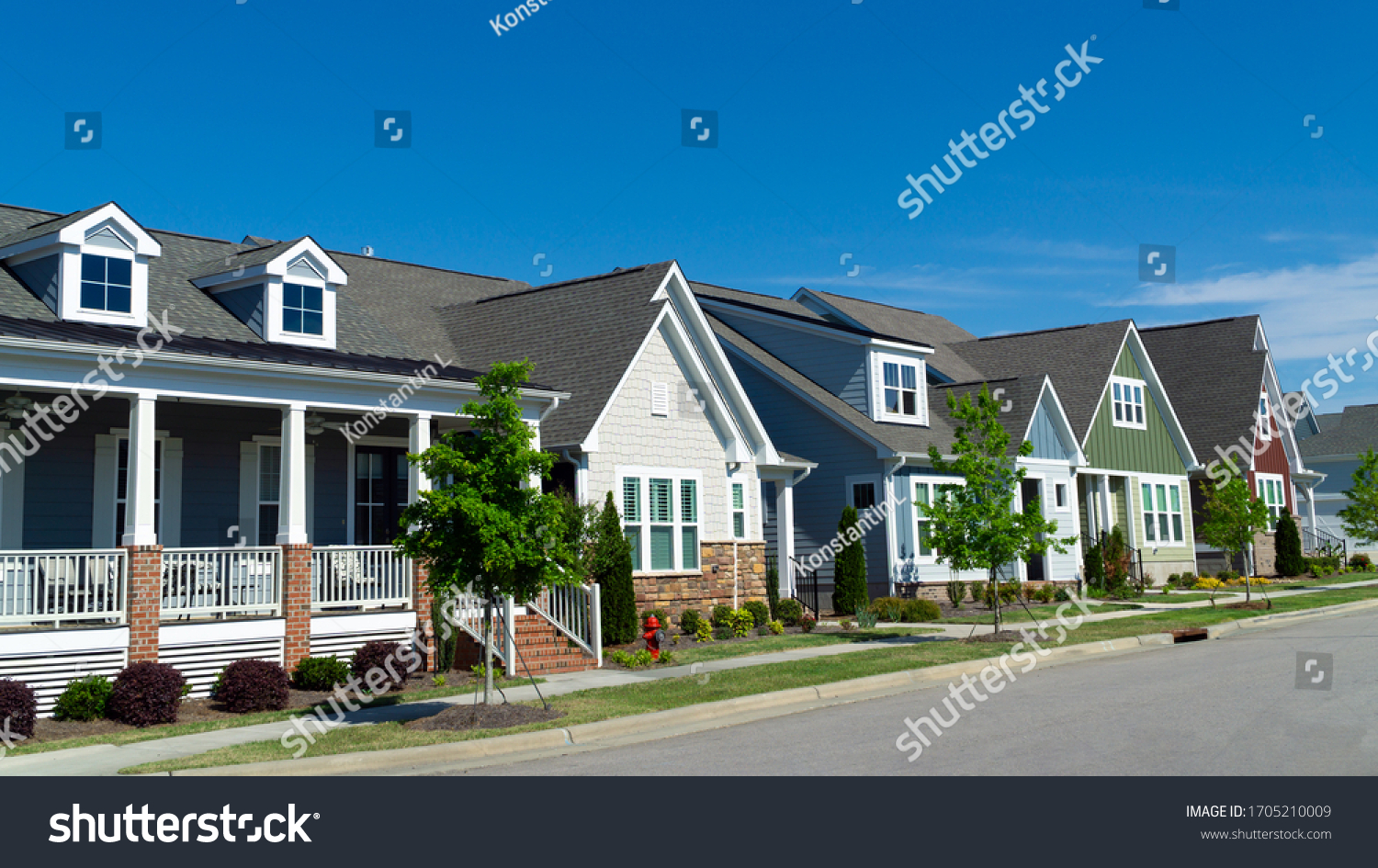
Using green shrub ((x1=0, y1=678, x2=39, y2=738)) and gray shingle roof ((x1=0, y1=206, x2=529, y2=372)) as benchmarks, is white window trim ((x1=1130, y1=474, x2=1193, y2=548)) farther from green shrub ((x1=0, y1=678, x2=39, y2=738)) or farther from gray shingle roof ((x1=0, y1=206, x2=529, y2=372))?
green shrub ((x1=0, y1=678, x2=39, y2=738))

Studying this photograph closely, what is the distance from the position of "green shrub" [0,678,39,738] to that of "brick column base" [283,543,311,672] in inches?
150

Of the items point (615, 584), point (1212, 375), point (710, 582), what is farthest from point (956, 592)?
point (1212, 375)

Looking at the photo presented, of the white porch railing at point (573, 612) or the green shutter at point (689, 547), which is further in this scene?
the green shutter at point (689, 547)

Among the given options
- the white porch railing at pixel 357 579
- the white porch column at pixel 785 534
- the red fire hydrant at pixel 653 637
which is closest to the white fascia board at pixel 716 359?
the white porch column at pixel 785 534

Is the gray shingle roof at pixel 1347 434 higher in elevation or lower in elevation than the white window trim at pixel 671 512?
higher

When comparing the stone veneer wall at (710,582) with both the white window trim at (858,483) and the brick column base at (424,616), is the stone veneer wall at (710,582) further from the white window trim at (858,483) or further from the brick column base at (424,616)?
the brick column base at (424,616)

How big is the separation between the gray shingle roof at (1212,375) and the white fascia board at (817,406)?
20128mm

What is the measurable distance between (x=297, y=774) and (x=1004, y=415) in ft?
88.2

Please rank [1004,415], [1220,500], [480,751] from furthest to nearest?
[1004,415]
[1220,500]
[480,751]

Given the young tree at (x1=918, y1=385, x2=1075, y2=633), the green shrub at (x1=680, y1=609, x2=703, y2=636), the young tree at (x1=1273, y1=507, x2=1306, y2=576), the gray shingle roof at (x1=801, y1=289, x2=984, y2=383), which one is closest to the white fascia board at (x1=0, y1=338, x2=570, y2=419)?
the green shrub at (x1=680, y1=609, x2=703, y2=636)

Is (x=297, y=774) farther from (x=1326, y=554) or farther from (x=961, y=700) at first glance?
(x=1326, y=554)

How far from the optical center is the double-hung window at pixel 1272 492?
147 feet
